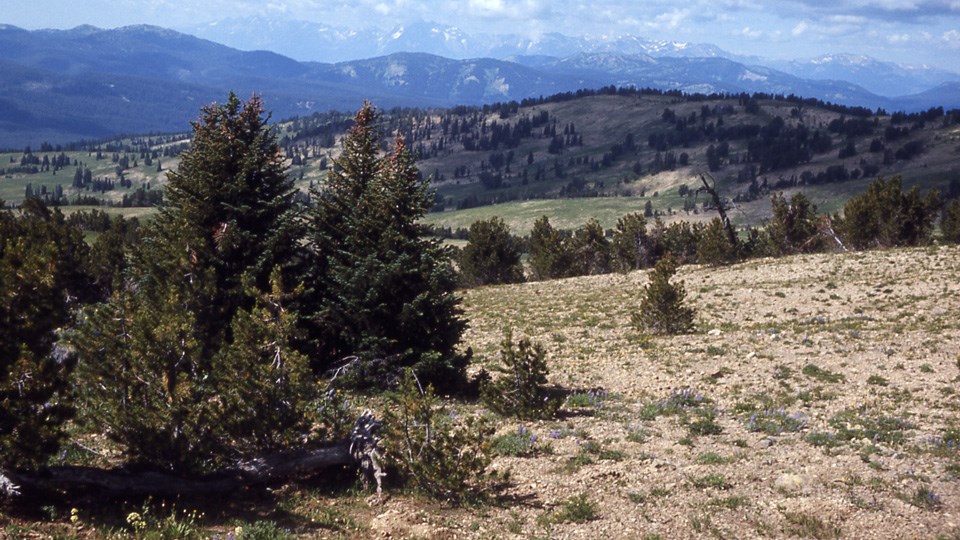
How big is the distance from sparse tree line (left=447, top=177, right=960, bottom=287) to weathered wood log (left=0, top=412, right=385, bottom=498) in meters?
37.8

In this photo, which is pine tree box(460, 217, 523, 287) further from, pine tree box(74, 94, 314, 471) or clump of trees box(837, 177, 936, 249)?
pine tree box(74, 94, 314, 471)

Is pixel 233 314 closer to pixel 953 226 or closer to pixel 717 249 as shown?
pixel 717 249

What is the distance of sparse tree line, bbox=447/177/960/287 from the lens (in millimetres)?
46594

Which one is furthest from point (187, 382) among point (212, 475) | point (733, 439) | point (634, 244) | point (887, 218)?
point (887, 218)

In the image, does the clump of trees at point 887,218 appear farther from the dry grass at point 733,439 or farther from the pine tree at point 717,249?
the dry grass at point 733,439

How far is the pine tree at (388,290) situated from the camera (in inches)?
650

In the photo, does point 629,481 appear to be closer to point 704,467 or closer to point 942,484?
point 704,467

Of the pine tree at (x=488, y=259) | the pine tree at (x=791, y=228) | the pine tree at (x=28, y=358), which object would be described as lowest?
the pine tree at (x=488, y=259)

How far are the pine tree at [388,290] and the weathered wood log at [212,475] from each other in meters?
5.10

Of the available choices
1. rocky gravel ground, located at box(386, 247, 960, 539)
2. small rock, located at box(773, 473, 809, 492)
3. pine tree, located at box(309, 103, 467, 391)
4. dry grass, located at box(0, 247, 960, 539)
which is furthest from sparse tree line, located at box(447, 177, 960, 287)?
small rock, located at box(773, 473, 809, 492)

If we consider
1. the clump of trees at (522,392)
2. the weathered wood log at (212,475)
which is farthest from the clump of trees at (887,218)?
the weathered wood log at (212,475)

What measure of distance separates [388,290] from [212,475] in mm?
7332

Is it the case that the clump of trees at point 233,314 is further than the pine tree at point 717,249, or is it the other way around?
the pine tree at point 717,249

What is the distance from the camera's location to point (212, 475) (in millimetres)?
10117
